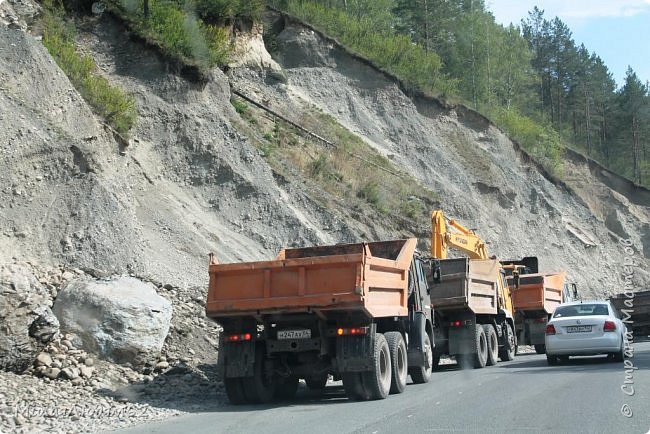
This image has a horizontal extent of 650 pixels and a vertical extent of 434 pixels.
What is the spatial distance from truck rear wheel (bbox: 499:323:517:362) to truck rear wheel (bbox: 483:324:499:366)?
4.02 ft

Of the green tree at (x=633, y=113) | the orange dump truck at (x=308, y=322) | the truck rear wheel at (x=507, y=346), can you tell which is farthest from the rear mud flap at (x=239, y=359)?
the green tree at (x=633, y=113)

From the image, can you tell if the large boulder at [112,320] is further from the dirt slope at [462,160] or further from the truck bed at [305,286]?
the dirt slope at [462,160]

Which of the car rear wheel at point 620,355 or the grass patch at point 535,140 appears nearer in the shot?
the car rear wheel at point 620,355

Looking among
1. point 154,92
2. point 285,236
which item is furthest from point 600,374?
point 154,92

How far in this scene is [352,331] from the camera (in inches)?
508

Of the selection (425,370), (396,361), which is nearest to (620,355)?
(425,370)

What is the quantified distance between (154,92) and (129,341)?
46.9 ft

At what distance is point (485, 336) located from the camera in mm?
20953

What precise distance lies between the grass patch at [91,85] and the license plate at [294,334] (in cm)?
1249

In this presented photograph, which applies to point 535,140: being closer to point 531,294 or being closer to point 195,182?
point 531,294

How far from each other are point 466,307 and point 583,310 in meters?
2.65

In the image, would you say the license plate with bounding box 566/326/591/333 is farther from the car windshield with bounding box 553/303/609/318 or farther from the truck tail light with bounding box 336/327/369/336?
the truck tail light with bounding box 336/327/369/336

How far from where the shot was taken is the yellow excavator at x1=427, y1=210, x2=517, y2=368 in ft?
64.1

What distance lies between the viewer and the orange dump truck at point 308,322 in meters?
12.7
